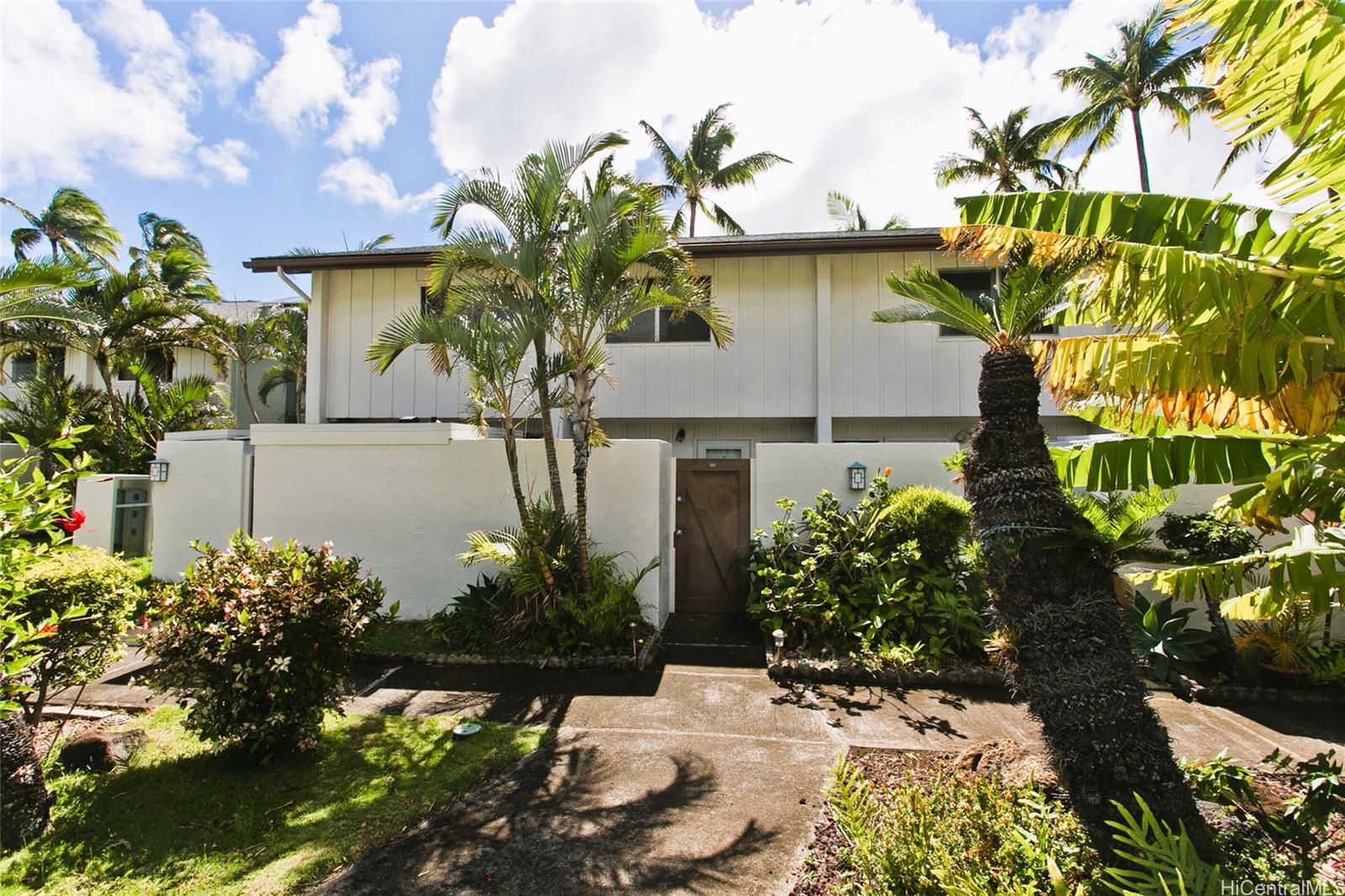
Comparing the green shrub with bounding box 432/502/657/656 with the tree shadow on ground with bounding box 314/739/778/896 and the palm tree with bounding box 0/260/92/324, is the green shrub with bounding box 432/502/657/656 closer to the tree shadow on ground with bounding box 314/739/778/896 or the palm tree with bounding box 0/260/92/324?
the tree shadow on ground with bounding box 314/739/778/896

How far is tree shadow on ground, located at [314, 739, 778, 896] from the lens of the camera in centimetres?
313

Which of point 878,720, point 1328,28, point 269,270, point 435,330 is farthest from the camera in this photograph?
point 269,270

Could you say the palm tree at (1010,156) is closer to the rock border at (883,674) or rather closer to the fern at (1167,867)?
the rock border at (883,674)

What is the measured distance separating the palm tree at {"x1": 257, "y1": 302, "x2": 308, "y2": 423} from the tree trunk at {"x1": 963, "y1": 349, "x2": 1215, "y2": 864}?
17411 mm

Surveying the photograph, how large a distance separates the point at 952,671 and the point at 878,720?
150 cm

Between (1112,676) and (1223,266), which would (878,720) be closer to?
(1112,676)

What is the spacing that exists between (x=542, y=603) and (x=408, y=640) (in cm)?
201

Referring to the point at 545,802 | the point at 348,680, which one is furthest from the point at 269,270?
the point at 545,802

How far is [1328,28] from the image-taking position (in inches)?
96.7

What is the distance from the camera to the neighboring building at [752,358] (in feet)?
34.9

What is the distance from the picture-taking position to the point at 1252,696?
19.4ft

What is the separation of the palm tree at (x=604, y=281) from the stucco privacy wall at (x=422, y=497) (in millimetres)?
940

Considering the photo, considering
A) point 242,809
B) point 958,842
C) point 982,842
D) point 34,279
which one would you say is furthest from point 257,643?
point 982,842

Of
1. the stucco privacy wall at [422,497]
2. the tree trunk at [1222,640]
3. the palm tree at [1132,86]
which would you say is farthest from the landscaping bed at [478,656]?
the palm tree at [1132,86]
